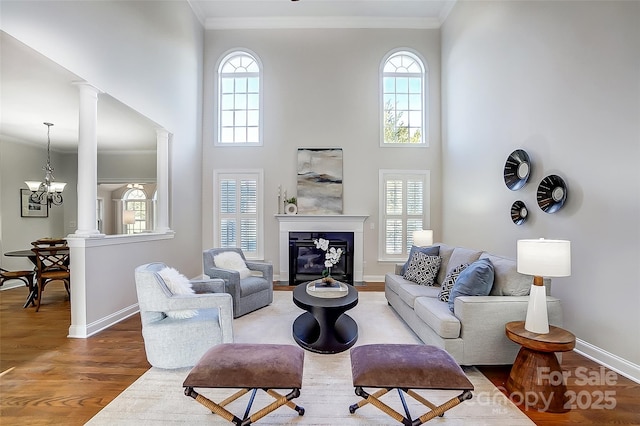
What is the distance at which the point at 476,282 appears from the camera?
2660 millimetres

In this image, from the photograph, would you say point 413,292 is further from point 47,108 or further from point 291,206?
point 47,108

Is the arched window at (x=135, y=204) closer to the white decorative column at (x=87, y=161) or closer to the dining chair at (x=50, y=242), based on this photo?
the dining chair at (x=50, y=242)

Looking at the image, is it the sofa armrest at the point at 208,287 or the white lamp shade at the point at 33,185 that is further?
the white lamp shade at the point at 33,185

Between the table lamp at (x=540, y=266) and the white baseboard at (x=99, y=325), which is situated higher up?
the table lamp at (x=540, y=266)

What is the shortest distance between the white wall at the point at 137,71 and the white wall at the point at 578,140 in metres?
5.11

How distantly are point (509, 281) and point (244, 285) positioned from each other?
9.91ft

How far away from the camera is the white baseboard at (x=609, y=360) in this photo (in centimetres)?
242

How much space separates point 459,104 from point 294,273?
179 inches

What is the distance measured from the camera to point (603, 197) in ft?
8.86

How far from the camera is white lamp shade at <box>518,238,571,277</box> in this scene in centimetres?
211

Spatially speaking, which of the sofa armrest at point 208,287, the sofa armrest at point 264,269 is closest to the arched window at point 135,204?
the sofa armrest at point 264,269

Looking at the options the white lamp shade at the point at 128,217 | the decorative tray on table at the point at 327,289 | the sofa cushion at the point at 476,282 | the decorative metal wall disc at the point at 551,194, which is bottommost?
the decorative tray on table at the point at 327,289

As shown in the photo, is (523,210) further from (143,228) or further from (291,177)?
(143,228)

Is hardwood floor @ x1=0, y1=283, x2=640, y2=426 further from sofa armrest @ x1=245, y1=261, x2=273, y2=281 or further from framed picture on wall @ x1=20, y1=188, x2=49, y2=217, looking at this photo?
framed picture on wall @ x1=20, y1=188, x2=49, y2=217
